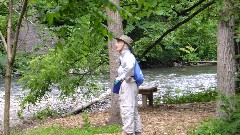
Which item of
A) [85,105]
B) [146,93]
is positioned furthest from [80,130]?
[85,105]

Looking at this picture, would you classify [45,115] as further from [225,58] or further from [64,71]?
[225,58]

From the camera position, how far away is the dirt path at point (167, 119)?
24.5ft

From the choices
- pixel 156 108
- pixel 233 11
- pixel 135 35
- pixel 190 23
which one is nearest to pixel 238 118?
pixel 233 11

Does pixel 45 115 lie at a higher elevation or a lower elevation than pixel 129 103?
lower

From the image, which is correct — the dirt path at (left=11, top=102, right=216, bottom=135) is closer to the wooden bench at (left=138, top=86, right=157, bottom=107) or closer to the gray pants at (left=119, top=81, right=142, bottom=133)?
the wooden bench at (left=138, top=86, right=157, bottom=107)

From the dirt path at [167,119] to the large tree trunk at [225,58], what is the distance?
2.73 ft

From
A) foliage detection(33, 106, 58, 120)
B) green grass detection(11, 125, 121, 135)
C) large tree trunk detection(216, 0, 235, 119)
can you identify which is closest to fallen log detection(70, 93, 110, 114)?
foliage detection(33, 106, 58, 120)

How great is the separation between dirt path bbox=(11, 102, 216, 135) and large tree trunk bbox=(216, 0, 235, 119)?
2.73 feet

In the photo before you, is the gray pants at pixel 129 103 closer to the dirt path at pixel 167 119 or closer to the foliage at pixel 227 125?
the foliage at pixel 227 125

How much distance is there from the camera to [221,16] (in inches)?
275

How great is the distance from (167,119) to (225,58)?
207 cm

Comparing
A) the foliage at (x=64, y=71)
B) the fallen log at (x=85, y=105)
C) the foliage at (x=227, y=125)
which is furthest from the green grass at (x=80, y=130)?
the fallen log at (x=85, y=105)

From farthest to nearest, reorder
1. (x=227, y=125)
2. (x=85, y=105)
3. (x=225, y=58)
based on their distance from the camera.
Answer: (x=85, y=105), (x=225, y=58), (x=227, y=125)

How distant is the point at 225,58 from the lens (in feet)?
23.8
